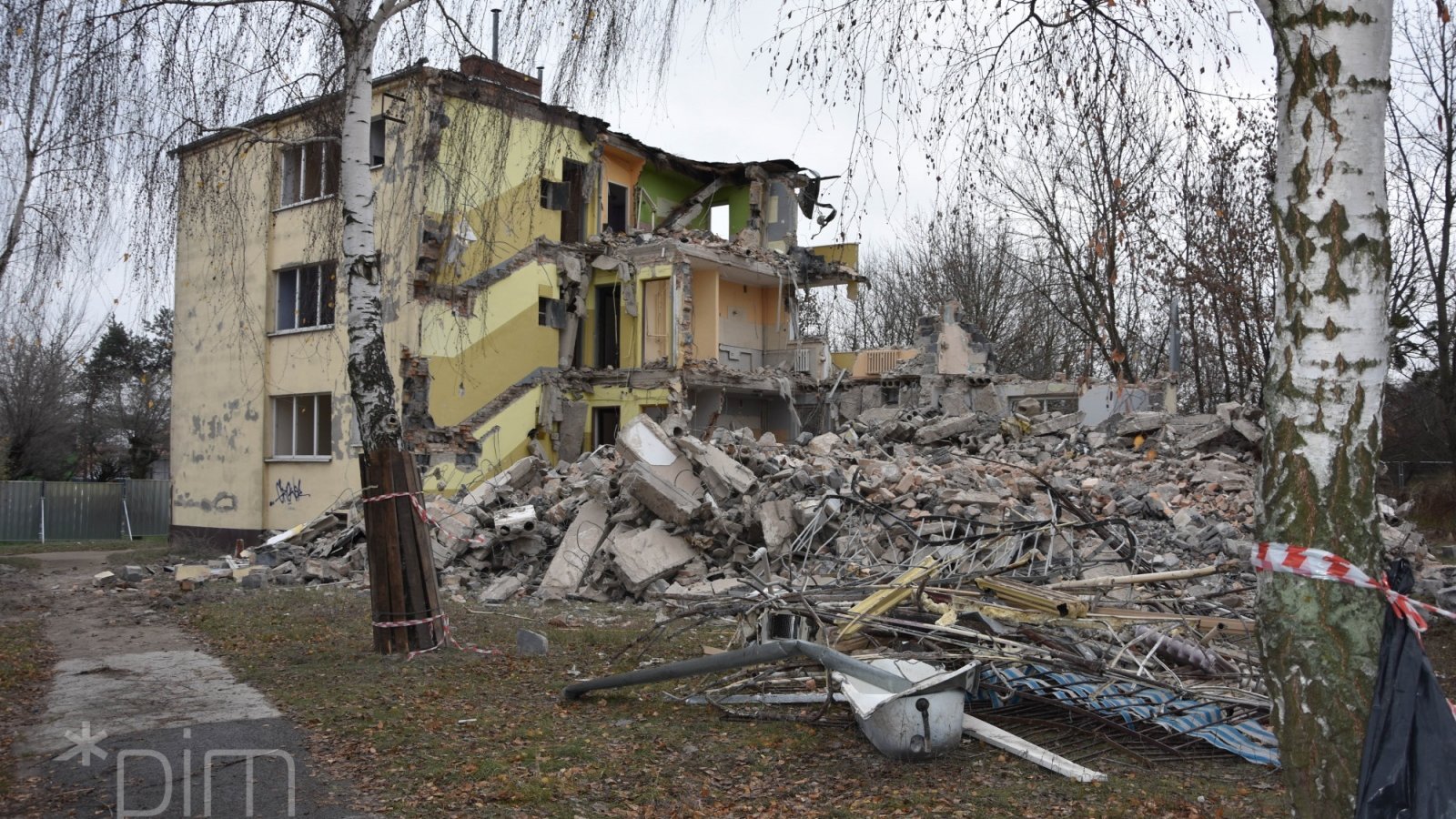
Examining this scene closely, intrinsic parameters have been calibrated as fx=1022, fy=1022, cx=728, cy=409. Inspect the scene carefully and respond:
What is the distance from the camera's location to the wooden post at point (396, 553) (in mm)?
7484

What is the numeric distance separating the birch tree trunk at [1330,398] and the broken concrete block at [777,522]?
8921mm

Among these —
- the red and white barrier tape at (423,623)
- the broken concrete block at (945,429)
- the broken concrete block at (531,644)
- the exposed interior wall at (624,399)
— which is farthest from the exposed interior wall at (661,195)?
the red and white barrier tape at (423,623)

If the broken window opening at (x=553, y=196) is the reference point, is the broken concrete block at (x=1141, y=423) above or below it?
below

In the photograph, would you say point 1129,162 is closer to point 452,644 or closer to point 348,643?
point 452,644

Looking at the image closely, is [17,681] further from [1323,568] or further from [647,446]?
[1323,568]

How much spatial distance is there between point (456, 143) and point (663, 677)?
443 cm

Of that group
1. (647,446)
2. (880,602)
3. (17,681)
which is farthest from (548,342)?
(880,602)

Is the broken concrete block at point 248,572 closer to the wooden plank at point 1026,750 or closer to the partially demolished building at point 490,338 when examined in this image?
the partially demolished building at point 490,338

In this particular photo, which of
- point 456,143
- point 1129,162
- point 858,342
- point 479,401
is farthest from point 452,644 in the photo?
point 858,342

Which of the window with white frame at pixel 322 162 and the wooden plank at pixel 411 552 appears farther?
the window with white frame at pixel 322 162

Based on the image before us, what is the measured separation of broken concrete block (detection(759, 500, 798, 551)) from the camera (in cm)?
1218

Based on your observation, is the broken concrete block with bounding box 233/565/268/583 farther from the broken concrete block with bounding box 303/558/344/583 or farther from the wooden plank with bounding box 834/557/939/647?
the wooden plank with bounding box 834/557/939/647

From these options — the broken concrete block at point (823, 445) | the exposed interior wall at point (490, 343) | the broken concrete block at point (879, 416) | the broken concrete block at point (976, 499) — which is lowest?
the broken concrete block at point (976, 499)

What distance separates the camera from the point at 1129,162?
16.0 feet
